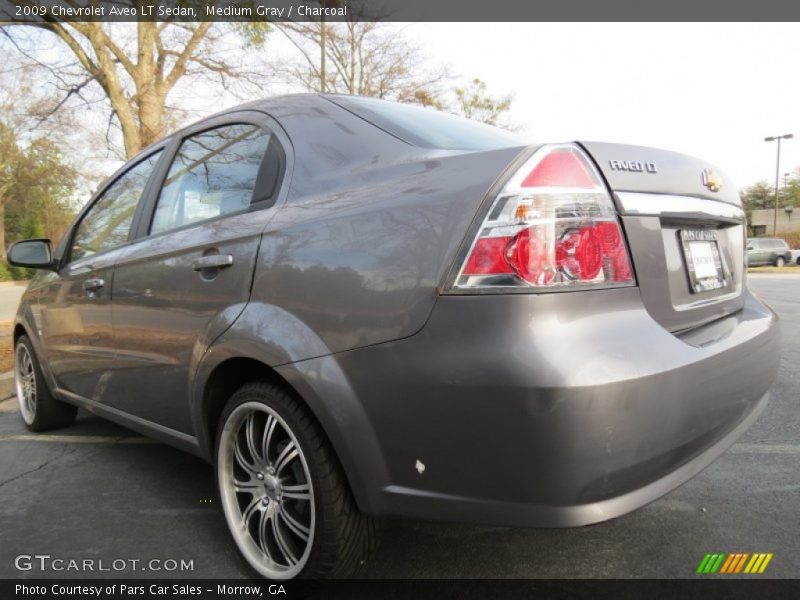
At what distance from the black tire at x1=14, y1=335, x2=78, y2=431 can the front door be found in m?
0.32

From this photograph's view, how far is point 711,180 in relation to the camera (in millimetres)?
2072

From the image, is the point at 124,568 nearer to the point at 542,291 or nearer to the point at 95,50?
the point at 542,291

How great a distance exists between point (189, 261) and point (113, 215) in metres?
1.23

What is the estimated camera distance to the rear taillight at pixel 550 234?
148 cm

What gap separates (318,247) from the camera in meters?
1.80

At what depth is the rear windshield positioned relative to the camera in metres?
2.02

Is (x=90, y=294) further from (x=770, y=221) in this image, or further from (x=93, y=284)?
(x=770, y=221)

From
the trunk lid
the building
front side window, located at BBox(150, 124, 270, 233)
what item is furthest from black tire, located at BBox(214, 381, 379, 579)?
the building

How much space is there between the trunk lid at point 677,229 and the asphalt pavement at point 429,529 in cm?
85

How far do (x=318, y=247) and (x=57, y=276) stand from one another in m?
2.42

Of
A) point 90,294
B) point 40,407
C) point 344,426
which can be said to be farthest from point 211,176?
point 40,407

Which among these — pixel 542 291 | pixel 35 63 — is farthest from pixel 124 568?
pixel 35 63

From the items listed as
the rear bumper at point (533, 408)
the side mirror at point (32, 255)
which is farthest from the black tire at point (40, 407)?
the rear bumper at point (533, 408)

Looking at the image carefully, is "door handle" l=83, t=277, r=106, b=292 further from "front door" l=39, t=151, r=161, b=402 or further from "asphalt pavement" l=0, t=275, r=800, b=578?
"asphalt pavement" l=0, t=275, r=800, b=578
